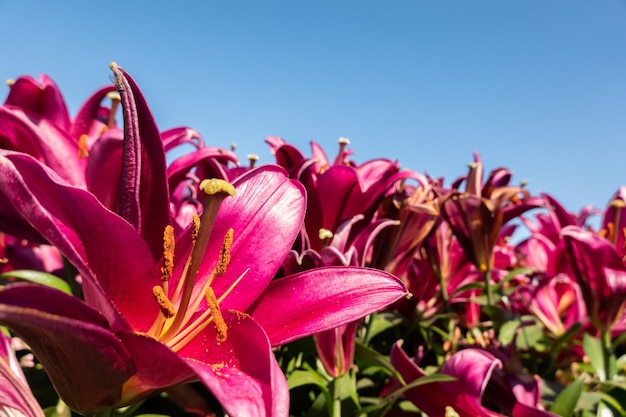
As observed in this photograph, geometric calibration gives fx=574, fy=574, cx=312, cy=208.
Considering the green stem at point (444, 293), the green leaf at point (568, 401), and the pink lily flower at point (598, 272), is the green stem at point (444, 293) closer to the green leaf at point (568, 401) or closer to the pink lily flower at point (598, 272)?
the pink lily flower at point (598, 272)

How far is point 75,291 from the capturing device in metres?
1.21

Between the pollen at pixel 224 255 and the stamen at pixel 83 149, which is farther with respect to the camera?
the stamen at pixel 83 149

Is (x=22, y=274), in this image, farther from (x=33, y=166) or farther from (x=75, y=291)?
(x=33, y=166)

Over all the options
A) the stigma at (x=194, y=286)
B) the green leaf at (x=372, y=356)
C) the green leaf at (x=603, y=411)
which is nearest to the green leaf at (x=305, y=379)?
the green leaf at (x=372, y=356)

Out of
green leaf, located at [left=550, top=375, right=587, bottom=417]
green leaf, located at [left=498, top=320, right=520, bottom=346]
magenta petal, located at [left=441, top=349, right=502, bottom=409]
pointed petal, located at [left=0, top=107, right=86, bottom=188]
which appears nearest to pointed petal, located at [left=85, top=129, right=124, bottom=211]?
pointed petal, located at [left=0, top=107, right=86, bottom=188]

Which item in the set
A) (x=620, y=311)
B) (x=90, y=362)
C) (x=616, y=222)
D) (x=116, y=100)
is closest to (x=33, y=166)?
(x=90, y=362)

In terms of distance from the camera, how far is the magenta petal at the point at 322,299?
72cm

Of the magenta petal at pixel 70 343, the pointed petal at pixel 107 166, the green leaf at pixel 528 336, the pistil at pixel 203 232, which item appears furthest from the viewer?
the green leaf at pixel 528 336

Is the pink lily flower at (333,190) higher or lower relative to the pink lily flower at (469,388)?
higher

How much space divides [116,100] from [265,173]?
72cm

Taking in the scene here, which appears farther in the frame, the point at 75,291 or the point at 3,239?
the point at 3,239

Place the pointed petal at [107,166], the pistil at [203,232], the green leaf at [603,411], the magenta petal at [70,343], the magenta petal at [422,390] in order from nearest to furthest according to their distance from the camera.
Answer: the magenta petal at [70,343] < the pistil at [203,232] < the pointed petal at [107,166] < the magenta petal at [422,390] < the green leaf at [603,411]

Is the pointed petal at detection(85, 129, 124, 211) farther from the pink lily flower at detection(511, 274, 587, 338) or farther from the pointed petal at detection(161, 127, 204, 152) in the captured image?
the pink lily flower at detection(511, 274, 587, 338)

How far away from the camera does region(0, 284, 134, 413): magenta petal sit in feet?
1.64
